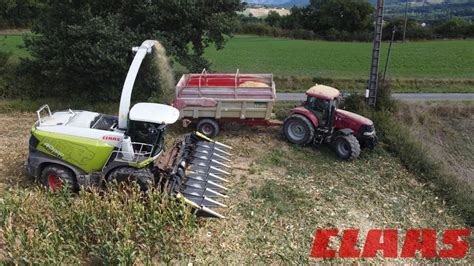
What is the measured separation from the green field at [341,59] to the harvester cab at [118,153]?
56.7ft

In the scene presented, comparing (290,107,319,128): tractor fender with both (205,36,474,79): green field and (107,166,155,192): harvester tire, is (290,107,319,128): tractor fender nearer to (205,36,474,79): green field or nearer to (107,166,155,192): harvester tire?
(107,166,155,192): harvester tire

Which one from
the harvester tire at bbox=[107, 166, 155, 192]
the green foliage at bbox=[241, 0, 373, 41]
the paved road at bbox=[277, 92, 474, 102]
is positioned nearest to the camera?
the harvester tire at bbox=[107, 166, 155, 192]

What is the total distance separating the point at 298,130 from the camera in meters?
12.7

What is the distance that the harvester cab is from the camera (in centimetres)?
849

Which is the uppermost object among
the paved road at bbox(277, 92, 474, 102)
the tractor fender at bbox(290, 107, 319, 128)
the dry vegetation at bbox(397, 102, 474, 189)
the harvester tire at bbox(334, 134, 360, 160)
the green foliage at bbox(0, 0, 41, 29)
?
the green foliage at bbox(0, 0, 41, 29)

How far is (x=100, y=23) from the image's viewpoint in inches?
552

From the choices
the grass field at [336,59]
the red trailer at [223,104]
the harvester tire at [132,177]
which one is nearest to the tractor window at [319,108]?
the red trailer at [223,104]

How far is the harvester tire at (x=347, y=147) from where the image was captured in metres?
11.8

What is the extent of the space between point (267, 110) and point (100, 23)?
21.1ft

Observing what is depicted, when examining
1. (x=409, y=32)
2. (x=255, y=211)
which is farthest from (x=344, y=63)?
(x=255, y=211)

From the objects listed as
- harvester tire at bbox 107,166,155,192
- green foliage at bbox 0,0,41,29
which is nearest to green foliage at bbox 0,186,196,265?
harvester tire at bbox 107,166,155,192

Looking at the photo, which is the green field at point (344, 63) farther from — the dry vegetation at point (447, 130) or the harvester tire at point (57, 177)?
the harvester tire at point (57, 177)

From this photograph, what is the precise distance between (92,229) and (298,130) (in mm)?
7339

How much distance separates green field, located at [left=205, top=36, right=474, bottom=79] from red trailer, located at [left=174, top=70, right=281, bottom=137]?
1272cm
